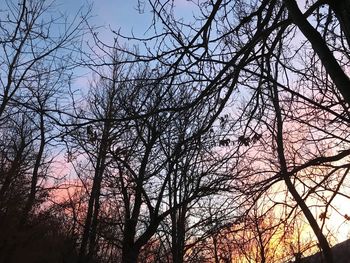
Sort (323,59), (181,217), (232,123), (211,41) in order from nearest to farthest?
(323,59), (211,41), (232,123), (181,217)

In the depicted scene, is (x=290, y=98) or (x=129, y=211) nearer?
(x=290, y=98)

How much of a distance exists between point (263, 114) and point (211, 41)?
1189 millimetres

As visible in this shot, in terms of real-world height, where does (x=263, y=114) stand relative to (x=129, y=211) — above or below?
below

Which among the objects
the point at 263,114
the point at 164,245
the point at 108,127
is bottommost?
the point at 108,127

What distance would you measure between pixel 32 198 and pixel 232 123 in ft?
38.0

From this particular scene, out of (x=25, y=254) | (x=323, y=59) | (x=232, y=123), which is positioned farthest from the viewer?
(x=25, y=254)

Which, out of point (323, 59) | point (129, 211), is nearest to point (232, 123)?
point (323, 59)

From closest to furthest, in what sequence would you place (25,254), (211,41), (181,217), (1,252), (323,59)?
(323,59)
(211,41)
(181,217)
(1,252)
(25,254)

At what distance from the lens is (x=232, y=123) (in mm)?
4480

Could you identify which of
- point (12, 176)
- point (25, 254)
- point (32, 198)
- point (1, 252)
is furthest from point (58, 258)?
point (12, 176)

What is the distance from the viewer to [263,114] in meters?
4.74

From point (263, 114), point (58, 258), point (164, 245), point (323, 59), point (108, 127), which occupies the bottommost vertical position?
point (323, 59)

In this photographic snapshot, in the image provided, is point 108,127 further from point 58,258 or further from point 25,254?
point 58,258

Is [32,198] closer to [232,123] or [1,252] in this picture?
[1,252]
